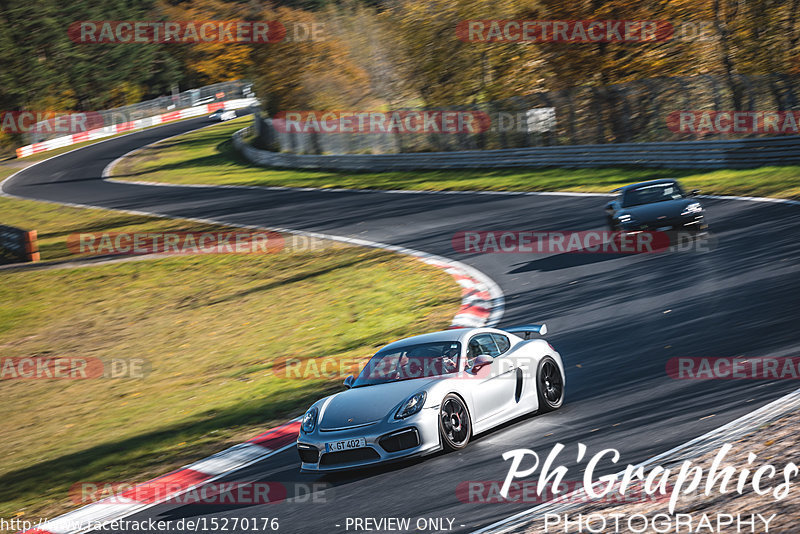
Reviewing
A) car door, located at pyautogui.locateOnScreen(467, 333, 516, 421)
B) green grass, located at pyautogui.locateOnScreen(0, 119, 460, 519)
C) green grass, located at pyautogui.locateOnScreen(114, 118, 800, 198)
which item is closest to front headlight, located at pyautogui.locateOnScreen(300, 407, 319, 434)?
car door, located at pyautogui.locateOnScreen(467, 333, 516, 421)

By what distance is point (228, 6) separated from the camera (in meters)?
82.1

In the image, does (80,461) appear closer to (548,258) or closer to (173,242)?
(548,258)

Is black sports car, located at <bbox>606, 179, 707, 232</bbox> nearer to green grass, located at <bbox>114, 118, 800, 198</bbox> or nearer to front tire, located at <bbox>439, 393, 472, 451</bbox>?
green grass, located at <bbox>114, 118, 800, 198</bbox>

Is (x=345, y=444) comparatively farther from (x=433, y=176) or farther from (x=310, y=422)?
(x=433, y=176)

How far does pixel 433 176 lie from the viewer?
34719 millimetres

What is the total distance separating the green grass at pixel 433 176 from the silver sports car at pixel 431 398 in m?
13.3

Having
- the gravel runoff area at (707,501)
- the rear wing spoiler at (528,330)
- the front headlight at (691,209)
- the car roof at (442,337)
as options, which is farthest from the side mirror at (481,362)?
the front headlight at (691,209)

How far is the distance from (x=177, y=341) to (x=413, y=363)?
9012mm

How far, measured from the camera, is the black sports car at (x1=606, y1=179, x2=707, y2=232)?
1781 centimetres

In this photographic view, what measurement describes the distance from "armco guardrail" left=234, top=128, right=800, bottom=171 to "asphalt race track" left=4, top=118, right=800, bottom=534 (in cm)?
429

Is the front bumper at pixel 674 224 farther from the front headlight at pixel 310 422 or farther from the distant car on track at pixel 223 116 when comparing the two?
the distant car on track at pixel 223 116

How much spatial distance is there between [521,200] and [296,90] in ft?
95.3

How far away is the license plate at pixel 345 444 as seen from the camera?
844cm

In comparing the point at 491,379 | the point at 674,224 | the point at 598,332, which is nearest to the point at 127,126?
the point at 674,224
